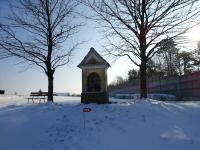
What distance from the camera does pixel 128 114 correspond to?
14398 mm

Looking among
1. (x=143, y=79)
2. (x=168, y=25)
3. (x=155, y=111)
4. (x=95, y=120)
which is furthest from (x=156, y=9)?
(x=95, y=120)

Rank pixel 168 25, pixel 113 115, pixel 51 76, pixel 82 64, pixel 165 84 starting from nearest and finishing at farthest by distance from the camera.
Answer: pixel 113 115 < pixel 168 25 < pixel 82 64 < pixel 51 76 < pixel 165 84

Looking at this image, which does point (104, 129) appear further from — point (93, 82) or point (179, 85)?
point (179, 85)

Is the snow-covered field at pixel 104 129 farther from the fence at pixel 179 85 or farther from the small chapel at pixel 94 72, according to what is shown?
the fence at pixel 179 85

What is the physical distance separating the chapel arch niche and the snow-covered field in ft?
18.2

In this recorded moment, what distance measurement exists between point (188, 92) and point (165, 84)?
6.87m

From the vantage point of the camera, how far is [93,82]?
2134 cm

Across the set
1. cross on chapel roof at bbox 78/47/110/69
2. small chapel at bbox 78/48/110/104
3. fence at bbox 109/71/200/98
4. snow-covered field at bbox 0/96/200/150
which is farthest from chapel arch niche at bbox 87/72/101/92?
fence at bbox 109/71/200/98

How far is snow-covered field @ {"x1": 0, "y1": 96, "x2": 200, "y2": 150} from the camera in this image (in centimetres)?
1075

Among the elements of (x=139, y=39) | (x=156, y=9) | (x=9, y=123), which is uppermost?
(x=156, y=9)

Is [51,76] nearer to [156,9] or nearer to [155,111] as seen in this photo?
[156,9]

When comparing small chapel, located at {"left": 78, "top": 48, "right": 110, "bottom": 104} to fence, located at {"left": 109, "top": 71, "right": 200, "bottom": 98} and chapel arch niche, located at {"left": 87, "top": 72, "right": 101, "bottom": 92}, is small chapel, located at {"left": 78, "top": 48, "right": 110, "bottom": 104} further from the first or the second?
fence, located at {"left": 109, "top": 71, "right": 200, "bottom": 98}

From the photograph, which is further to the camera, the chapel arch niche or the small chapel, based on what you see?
the chapel arch niche

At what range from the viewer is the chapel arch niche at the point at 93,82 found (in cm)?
2123
